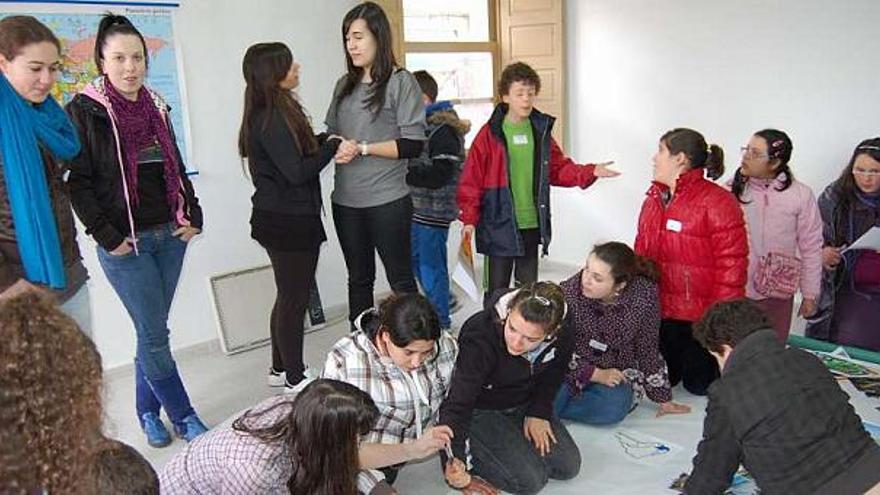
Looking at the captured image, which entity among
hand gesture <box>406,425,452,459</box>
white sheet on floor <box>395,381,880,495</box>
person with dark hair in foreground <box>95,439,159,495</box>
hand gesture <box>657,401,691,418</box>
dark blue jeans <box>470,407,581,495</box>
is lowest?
white sheet on floor <box>395,381,880,495</box>

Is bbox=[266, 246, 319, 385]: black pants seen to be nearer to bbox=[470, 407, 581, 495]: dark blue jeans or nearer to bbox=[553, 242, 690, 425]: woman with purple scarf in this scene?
bbox=[470, 407, 581, 495]: dark blue jeans

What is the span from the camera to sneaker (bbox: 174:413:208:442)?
267cm

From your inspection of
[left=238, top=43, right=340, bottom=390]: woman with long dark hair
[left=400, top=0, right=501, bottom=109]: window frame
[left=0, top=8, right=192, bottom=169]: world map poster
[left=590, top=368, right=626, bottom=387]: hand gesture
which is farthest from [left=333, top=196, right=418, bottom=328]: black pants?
[left=400, top=0, right=501, bottom=109]: window frame

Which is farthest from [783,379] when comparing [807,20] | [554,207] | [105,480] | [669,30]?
[554,207]

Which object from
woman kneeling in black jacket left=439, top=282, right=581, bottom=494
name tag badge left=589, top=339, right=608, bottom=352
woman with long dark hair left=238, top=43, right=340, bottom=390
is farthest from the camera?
name tag badge left=589, top=339, right=608, bottom=352

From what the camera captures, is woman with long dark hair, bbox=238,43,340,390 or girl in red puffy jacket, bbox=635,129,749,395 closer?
woman with long dark hair, bbox=238,43,340,390

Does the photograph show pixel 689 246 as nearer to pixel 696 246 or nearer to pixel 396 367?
pixel 696 246

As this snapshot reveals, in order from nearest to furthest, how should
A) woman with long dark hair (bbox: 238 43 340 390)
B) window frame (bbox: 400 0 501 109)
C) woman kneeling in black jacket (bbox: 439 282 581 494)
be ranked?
woman kneeling in black jacket (bbox: 439 282 581 494)
woman with long dark hair (bbox: 238 43 340 390)
window frame (bbox: 400 0 501 109)

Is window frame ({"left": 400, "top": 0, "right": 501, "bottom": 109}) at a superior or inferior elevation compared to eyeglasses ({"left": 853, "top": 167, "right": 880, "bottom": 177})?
superior

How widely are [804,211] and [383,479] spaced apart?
2032 mm

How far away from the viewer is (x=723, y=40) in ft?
13.4

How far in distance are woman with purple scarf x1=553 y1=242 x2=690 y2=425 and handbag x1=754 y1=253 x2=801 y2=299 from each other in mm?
603

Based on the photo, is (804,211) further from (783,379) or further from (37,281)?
(37,281)

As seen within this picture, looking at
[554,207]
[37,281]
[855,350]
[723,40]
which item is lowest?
[855,350]
